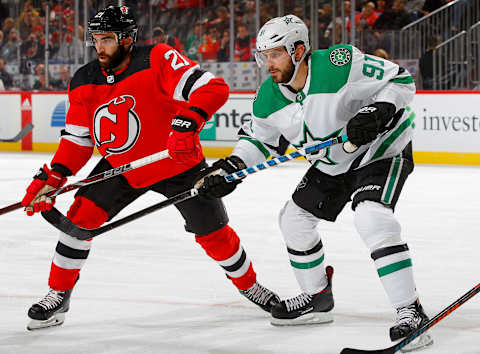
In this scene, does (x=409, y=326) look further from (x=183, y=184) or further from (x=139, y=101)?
(x=139, y=101)

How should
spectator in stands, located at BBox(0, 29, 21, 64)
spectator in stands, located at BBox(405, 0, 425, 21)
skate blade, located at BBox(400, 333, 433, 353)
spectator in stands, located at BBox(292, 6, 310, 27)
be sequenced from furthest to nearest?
spectator in stands, located at BBox(0, 29, 21, 64) → spectator in stands, located at BBox(405, 0, 425, 21) → spectator in stands, located at BBox(292, 6, 310, 27) → skate blade, located at BBox(400, 333, 433, 353)

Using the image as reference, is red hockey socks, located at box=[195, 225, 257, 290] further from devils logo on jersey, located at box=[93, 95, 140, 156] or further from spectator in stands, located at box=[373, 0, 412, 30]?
spectator in stands, located at box=[373, 0, 412, 30]

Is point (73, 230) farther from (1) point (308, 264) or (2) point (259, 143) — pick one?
(1) point (308, 264)

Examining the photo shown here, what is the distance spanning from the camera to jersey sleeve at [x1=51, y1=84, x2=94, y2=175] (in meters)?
3.22

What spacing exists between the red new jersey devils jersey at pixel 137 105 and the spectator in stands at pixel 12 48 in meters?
9.12

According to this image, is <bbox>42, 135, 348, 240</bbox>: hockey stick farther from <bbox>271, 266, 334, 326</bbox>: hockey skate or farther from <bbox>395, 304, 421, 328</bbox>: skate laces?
<bbox>395, 304, 421, 328</bbox>: skate laces

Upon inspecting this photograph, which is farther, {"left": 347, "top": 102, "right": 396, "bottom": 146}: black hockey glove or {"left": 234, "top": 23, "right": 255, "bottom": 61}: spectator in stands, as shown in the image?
{"left": 234, "top": 23, "right": 255, "bottom": 61}: spectator in stands

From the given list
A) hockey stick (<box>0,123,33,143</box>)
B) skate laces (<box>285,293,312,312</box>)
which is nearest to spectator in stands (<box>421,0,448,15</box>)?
hockey stick (<box>0,123,33,143</box>)

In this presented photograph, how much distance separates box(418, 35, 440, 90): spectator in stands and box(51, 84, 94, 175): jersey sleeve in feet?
21.6

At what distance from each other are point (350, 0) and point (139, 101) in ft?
22.7

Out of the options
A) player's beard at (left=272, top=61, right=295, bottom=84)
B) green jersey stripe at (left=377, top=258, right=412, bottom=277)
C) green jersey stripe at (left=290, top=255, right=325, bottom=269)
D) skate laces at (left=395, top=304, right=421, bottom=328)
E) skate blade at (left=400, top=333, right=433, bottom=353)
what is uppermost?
player's beard at (left=272, top=61, right=295, bottom=84)

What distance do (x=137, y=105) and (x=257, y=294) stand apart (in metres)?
0.79

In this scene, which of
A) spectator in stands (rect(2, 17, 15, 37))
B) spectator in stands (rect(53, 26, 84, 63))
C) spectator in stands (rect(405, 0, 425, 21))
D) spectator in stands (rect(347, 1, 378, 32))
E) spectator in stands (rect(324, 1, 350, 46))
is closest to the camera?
spectator in stands (rect(324, 1, 350, 46))

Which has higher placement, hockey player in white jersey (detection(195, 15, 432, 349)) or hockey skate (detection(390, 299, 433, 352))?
hockey player in white jersey (detection(195, 15, 432, 349))
